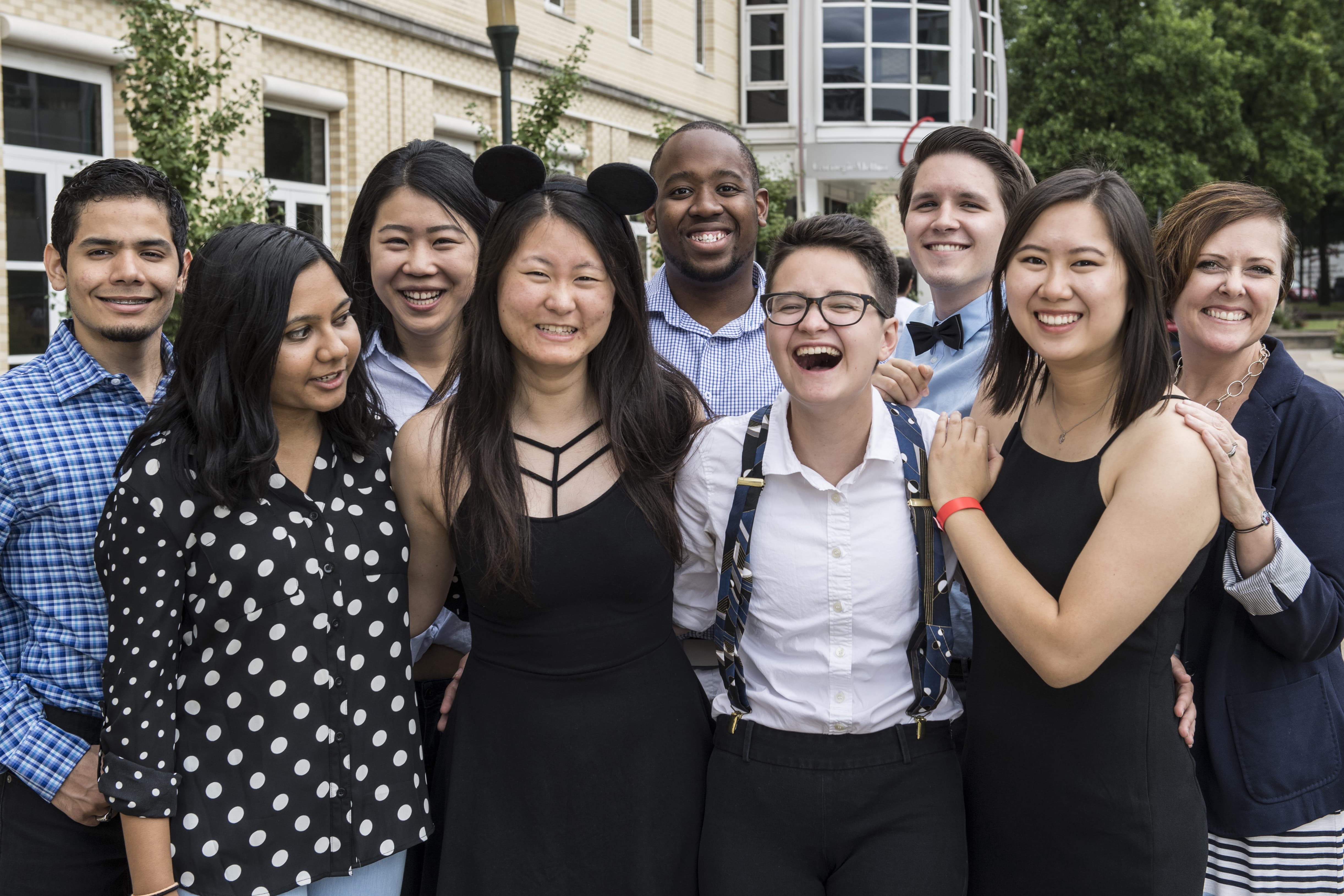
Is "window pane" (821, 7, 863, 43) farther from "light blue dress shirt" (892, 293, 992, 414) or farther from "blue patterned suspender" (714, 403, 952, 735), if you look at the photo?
"blue patterned suspender" (714, 403, 952, 735)

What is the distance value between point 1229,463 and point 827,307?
2.95 feet

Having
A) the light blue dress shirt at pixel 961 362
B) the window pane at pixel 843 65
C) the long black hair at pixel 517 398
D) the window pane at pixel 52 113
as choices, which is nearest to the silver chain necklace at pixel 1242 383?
the light blue dress shirt at pixel 961 362

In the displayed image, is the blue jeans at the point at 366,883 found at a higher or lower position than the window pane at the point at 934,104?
lower

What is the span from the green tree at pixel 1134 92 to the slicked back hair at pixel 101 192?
2370cm

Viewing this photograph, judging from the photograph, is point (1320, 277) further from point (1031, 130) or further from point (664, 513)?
point (664, 513)

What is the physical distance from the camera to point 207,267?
2.38 meters

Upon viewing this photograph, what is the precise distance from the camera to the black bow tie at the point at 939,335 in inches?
139

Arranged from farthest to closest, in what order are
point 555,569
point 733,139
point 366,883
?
point 733,139, point 555,569, point 366,883

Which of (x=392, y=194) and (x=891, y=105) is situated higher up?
(x=891, y=105)

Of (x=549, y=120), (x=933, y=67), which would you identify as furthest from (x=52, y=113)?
(x=933, y=67)

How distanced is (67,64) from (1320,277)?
154ft

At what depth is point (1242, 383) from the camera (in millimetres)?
2795

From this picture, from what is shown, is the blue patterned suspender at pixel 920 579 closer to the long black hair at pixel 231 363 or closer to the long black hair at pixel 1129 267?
the long black hair at pixel 1129 267

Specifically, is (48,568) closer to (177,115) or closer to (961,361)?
(961,361)
